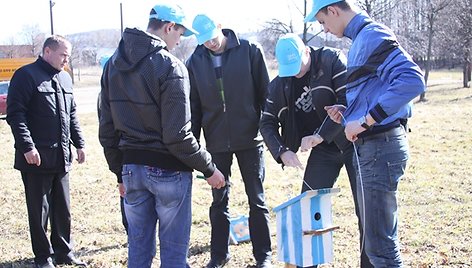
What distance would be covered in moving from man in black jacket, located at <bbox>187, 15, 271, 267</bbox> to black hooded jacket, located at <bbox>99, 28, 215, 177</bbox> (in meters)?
1.24

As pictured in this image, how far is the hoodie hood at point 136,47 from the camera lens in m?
3.01

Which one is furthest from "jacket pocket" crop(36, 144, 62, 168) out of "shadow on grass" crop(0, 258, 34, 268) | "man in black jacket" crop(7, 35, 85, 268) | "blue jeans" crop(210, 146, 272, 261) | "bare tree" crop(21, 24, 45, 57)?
"bare tree" crop(21, 24, 45, 57)

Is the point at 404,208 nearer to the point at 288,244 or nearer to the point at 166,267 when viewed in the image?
the point at 288,244

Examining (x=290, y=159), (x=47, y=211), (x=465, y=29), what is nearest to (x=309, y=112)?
(x=290, y=159)

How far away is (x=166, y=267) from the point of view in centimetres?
323

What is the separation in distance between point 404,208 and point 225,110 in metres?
2.78

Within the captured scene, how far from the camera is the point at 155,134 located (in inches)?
121

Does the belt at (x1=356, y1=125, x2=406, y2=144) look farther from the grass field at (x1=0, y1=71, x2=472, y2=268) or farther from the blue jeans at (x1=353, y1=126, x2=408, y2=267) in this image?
the grass field at (x1=0, y1=71, x2=472, y2=268)

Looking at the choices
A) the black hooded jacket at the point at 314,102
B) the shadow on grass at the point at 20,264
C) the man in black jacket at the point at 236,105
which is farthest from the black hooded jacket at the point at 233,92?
the shadow on grass at the point at 20,264

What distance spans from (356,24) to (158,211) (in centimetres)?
150

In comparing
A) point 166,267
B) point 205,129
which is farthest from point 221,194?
point 166,267

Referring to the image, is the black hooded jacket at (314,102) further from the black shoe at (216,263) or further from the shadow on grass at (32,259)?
the shadow on grass at (32,259)

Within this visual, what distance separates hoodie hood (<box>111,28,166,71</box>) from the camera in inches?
119

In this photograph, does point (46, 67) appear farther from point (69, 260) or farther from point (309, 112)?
point (309, 112)
